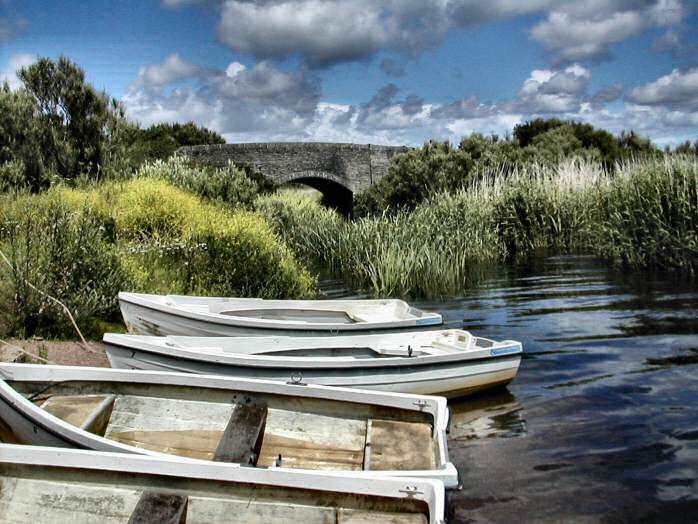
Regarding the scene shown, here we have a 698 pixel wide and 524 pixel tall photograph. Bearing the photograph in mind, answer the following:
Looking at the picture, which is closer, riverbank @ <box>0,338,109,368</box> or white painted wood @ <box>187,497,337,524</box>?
white painted wood @ <box>187,497,337,524</box>

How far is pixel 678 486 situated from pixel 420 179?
88.2 feet

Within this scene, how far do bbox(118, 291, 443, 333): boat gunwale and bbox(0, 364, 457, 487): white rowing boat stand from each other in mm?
2695

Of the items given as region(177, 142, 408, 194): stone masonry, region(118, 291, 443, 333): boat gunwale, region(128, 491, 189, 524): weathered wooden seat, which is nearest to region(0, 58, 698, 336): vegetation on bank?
region(118, 291, 443, 333): boat gunwale

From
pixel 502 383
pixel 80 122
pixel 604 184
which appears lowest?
pixel 502 383

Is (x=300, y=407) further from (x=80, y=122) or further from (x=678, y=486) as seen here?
(x=80, y=122)

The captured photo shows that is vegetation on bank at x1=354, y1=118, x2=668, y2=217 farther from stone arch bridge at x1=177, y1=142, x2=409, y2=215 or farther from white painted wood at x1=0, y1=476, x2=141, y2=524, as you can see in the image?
white painted wood at x1=0, y1=476, x2=141, y2=524

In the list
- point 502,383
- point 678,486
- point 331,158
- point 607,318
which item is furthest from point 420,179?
point 678,486

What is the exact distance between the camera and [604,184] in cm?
1972

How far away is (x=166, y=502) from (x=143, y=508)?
0.11 metres

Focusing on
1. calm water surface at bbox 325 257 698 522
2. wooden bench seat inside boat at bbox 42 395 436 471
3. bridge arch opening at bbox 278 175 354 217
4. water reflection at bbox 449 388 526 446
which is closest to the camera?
wooden bench seat inside boat at bbox 42 395 436 471

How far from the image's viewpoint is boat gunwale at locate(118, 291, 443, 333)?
8.08 m

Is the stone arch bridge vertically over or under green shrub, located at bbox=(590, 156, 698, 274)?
over

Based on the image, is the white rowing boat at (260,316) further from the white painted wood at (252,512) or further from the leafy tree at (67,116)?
the leafy tree at (67,116)

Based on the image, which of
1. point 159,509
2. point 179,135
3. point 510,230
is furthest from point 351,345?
point 179,135
